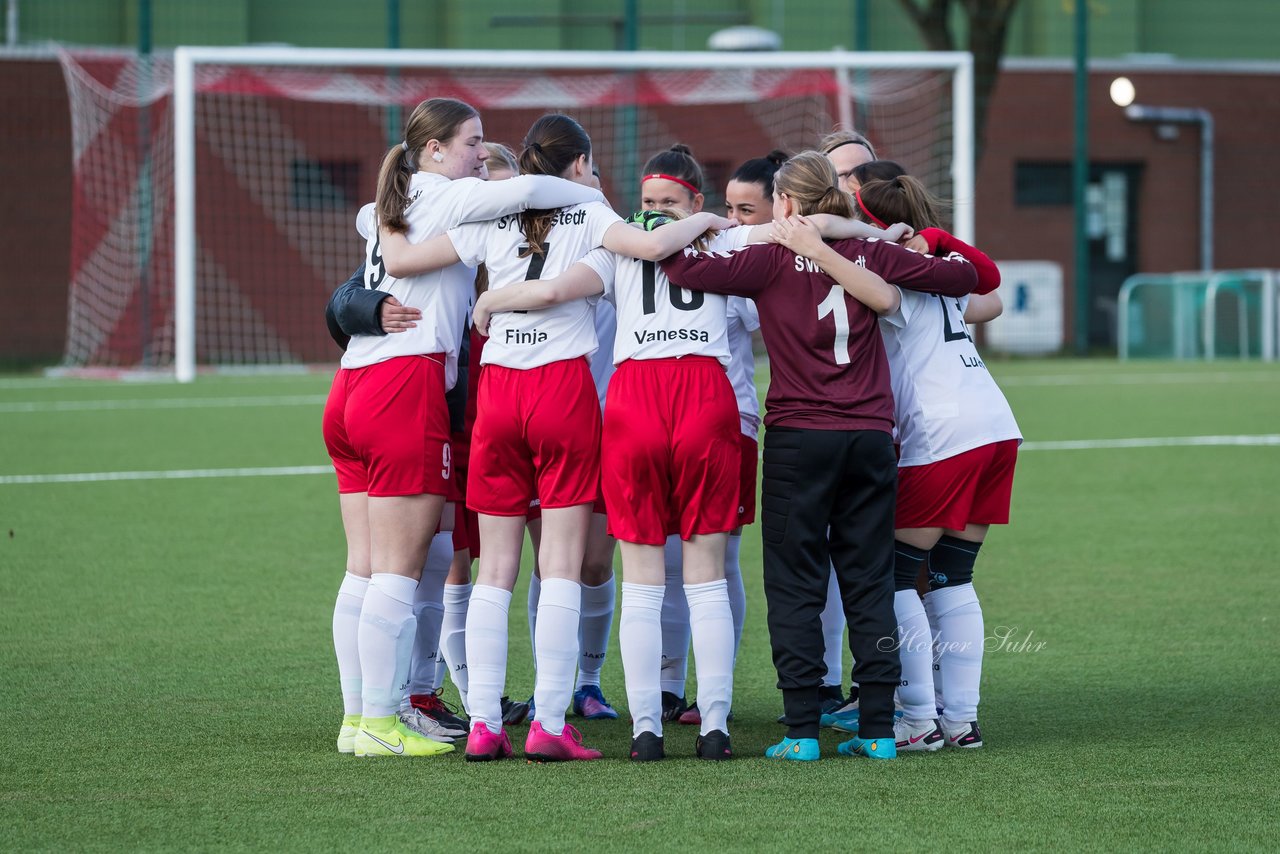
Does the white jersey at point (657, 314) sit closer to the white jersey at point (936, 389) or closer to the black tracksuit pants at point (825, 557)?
the black tracksuit pants at point (825, 557)

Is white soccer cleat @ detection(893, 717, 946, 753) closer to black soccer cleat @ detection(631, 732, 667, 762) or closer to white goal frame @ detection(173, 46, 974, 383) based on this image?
black soccer cleat @ detection(631, 732, 667, 762)

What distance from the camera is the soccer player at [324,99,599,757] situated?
4043 mm

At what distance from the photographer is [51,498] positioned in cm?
882

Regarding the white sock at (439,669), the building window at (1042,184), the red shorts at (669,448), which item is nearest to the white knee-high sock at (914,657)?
the red shorts at (669,448)

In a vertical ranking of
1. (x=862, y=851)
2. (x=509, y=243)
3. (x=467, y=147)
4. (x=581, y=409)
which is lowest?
(x=862, y=851)

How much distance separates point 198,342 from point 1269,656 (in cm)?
1822

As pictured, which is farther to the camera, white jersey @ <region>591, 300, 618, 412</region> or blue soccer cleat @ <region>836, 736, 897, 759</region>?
white jersey @ <region>591, 300, 618, 412</region>

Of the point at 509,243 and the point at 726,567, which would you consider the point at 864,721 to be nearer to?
the point at 726,567

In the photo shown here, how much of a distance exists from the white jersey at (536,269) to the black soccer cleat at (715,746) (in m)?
1.06

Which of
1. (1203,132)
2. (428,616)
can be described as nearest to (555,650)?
(428,616)

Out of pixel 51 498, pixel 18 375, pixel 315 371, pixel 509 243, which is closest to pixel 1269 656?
pixel 509 243

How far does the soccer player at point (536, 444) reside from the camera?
3988mm

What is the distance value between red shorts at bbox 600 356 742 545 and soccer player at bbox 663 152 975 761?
0.14 m

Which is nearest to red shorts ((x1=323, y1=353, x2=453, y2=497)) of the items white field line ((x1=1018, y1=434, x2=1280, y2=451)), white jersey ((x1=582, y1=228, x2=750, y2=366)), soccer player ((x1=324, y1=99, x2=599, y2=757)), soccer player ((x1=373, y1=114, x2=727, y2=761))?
soccer player ((x1=324, y1=99, x2=599, y2=757))
